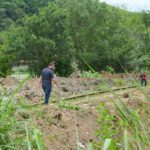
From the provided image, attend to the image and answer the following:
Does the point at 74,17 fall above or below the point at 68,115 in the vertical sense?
above

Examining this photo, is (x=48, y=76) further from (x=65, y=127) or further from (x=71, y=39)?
(x=71, y=39)

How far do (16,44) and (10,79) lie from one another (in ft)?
36.7

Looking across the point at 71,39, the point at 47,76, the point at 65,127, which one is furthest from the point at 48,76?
the point at 71,39

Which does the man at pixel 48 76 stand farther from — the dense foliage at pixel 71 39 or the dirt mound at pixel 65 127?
the dense foliage at pixel 71 39

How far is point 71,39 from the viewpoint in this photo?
124ft

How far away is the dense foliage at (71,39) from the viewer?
3428 cm

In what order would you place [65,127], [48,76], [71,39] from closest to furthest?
1. [65,127]
2. [48,76]
3. [71,39]

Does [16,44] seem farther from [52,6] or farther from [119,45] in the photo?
[119,45]

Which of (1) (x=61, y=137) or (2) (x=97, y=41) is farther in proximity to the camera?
(2) (x=97, y=41)

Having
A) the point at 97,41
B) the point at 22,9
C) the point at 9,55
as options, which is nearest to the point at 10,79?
the point at 9,55

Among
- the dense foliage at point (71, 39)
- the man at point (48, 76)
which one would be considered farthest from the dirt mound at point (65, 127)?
the dense foliage at point (71, 39)

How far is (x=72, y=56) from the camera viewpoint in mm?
35219

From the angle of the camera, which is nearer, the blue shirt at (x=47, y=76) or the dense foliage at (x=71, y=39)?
the blue shirt at (x=47, y=76)

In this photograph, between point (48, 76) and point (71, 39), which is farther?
point (71, 39)
